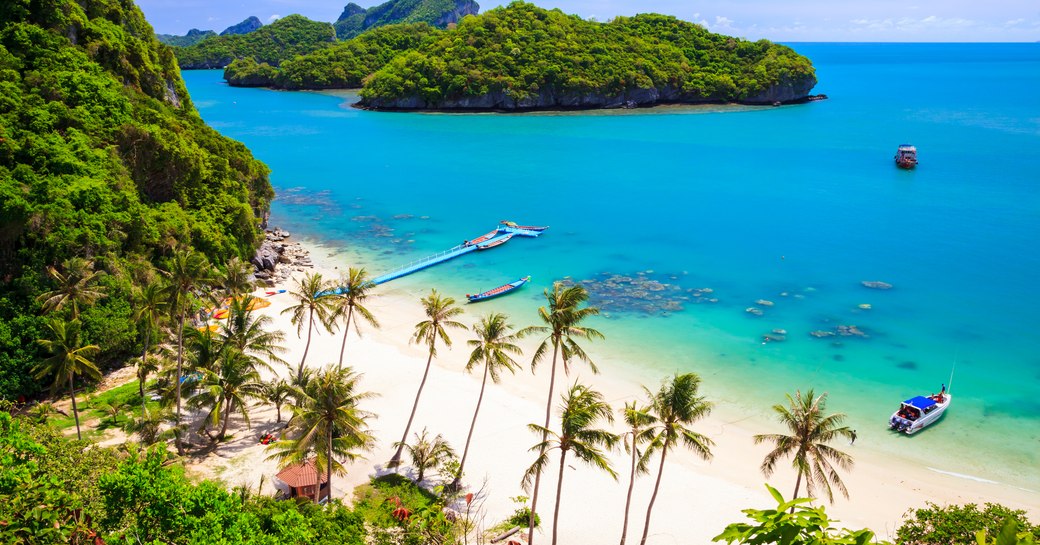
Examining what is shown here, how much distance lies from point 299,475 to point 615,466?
1424 centimetres

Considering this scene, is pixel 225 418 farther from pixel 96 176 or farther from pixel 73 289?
pixel 96 176

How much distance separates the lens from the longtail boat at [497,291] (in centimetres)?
5331

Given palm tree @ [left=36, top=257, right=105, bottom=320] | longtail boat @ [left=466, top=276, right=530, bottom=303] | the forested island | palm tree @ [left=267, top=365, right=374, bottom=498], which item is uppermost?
the forested island

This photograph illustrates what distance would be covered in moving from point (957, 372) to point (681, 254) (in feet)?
88.0

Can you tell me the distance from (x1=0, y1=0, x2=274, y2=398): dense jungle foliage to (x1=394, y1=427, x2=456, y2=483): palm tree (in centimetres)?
1764

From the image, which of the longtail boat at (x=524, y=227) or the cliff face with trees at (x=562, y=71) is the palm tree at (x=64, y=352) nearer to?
the longtail boat at (x=524, y=227)

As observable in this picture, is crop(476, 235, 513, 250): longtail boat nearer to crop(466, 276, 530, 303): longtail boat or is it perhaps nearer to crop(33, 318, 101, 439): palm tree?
crop(466, 276, 530, 303): longtail boat

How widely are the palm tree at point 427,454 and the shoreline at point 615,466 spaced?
1.40 m

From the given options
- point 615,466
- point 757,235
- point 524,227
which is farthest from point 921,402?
point 524,227

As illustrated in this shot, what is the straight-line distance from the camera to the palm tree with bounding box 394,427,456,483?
30.5 m

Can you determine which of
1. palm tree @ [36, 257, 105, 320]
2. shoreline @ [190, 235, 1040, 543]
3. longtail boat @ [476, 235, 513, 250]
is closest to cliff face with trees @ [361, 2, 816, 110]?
longtail boat @ [476, 235, 513, 250]

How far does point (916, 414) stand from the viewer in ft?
118

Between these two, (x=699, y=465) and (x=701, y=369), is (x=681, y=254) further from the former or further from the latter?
(x=699, y=465)

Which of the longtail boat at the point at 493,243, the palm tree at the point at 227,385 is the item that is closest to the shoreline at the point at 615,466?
the palm tree at the point at 227,385
